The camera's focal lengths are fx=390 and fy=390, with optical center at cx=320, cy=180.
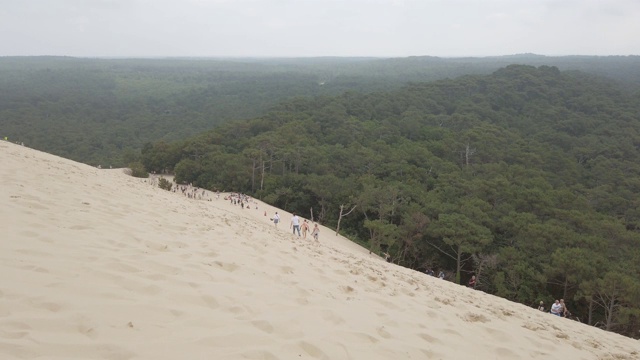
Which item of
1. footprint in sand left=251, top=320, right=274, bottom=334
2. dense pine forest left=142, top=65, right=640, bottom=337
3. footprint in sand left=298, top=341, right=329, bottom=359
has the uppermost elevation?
footprint in sand left=251, top=320, right=274, bottom=334

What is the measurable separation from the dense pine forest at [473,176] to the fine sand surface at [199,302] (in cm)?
1361

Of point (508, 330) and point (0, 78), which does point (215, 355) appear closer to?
point (508, 330)

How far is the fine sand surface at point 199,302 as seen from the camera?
290 centimetres

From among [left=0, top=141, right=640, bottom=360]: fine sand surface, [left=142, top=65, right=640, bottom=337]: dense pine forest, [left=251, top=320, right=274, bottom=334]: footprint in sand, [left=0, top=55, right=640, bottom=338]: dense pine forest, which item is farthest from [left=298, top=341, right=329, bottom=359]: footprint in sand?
[left=142, top=65, right=640, bottom=337]: dense pine forest

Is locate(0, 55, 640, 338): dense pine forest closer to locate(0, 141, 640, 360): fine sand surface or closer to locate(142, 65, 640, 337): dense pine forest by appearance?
locate(142, 65, 640, 337): dense pine forest

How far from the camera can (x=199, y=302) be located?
3797mm

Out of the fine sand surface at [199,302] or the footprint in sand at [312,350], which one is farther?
the footprint in sand at [312,350]

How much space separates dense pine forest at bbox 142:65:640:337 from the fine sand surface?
13608 millimetres

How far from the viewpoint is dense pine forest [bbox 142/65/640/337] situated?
1925 centimetres

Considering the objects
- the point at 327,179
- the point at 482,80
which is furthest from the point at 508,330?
the point at 482,80

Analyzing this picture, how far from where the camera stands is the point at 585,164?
46594mm

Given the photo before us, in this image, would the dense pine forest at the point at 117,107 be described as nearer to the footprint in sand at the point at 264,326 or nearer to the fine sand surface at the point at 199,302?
the fine sand surface at the point at 199,302

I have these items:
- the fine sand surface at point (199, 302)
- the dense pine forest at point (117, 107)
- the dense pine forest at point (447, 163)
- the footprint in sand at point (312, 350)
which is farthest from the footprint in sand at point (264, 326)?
the dense pine forest at point (117, 107)

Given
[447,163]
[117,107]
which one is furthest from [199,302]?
[117,107]
